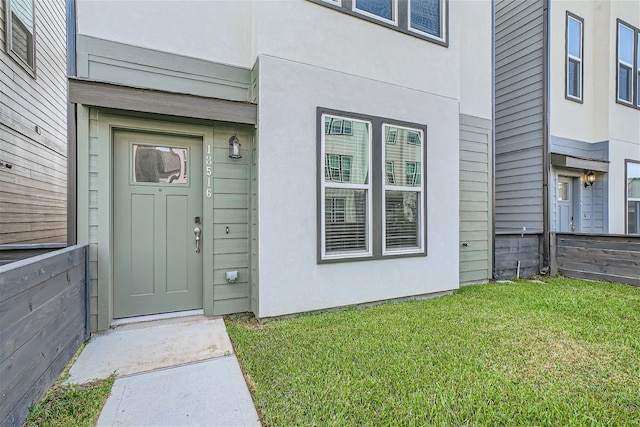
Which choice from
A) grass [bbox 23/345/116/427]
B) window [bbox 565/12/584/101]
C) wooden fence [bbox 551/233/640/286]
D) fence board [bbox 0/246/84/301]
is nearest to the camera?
fence board [bbox 0/246/84/301]

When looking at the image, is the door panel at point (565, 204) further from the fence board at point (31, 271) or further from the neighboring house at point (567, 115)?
the fence board at point (31, 271)

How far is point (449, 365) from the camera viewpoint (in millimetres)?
2371

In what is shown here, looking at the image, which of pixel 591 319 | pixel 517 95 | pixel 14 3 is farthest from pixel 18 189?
pixel 517 95

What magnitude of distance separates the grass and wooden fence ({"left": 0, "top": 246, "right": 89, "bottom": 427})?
0.06m

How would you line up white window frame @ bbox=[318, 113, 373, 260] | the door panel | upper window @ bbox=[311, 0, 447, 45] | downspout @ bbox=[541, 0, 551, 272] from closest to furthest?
white window frame @ bbox=[318, 113, 373, 260] → upper window @ bbox=[311, 0, 447, 45] → downspout @ bbox=[541, 0, 551, 272] → the door panel

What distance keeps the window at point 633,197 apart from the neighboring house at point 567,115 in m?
0.02

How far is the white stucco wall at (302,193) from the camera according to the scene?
132 inches

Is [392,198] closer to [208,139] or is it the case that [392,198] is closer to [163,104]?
[208,139]

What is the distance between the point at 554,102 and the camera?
630 centimetres

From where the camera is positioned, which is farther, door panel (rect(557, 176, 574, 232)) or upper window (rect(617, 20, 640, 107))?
upper window (rect(617, 20, 640, 107))

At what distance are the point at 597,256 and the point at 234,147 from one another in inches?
244

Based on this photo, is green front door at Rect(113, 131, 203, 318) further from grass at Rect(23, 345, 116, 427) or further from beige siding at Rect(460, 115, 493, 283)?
beige siding at Rect(460, 115, 493, 283)

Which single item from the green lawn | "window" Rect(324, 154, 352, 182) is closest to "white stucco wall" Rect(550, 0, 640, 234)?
the green lawn

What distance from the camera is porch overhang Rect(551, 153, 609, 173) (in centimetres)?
603
